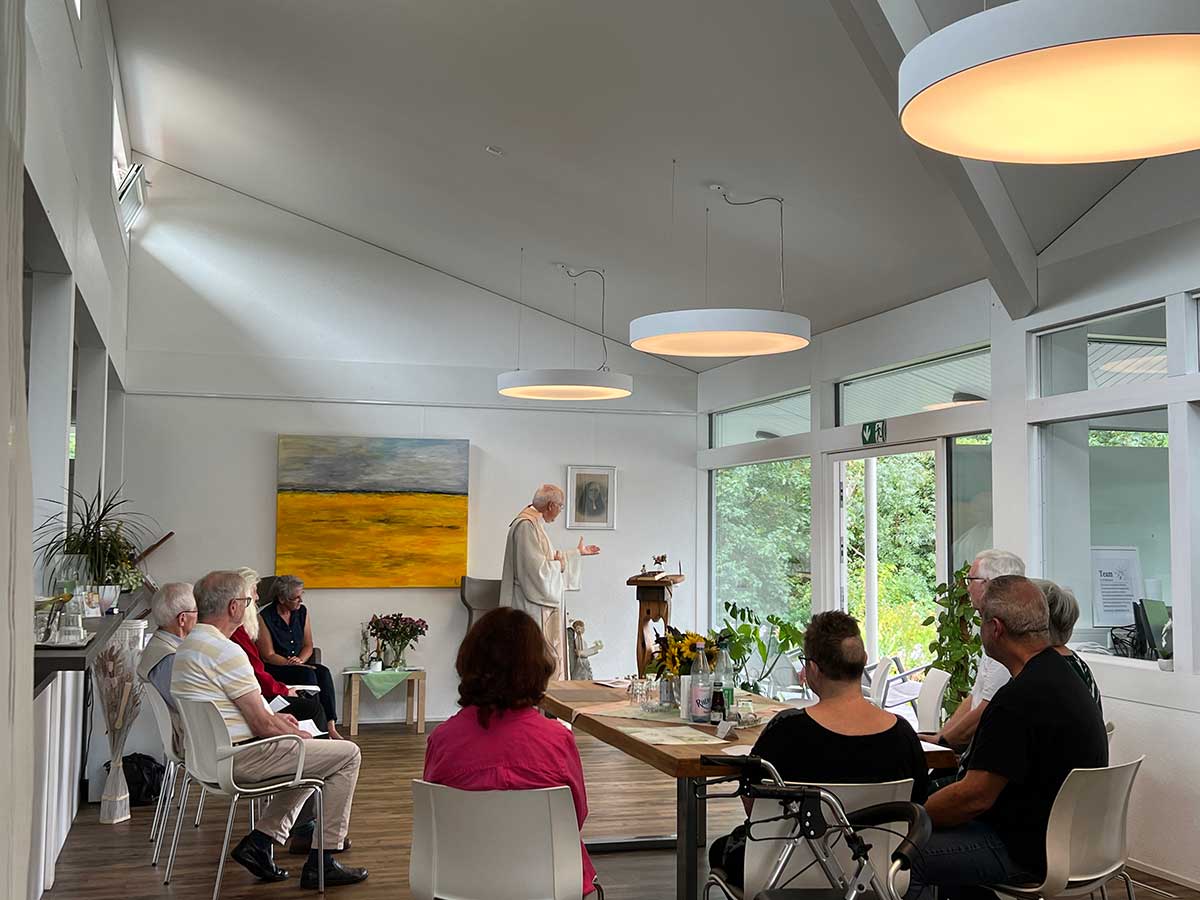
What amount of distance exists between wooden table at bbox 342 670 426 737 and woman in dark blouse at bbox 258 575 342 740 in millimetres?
865

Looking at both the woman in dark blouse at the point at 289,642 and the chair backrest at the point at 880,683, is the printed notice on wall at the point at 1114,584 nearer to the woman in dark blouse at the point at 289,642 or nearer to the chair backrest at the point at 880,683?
the chair backrest at the point at 880,683

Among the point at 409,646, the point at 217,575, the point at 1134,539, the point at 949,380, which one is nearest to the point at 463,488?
the point at 409,646

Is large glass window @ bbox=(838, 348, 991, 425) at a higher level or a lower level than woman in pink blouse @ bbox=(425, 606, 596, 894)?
higher

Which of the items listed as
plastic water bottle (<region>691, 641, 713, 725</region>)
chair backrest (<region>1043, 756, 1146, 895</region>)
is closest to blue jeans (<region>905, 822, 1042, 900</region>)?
chair backrest (<region>1043, 756, 1146, 895</region>)

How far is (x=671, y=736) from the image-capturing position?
13.0ft

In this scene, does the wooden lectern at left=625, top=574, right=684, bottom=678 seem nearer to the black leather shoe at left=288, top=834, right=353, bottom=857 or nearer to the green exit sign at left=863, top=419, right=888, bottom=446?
the green exit sign at left=863, top=419, right=888, bottom=446

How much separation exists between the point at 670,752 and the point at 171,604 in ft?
9.74

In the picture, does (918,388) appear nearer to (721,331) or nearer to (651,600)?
(721,331)

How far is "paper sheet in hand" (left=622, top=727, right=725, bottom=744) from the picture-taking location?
3.87 meters

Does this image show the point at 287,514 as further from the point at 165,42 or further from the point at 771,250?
the point at 771,250

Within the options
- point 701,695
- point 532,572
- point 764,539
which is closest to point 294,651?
point 532,572

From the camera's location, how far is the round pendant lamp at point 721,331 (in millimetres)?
5438

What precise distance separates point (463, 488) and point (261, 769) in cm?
512

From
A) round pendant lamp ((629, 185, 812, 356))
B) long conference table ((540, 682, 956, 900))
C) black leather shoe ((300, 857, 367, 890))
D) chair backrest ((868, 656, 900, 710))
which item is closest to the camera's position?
long conference table ((540, 682, 956, 900))
